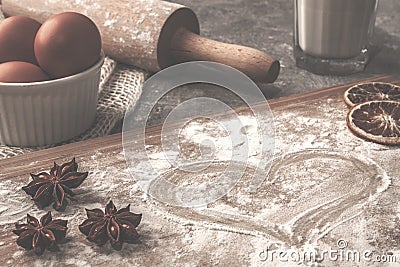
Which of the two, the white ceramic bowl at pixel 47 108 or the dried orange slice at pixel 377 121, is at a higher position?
the white ceramic bowl at pixel 47 108

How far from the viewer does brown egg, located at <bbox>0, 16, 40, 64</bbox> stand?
1.41 meters

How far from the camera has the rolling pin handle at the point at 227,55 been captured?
162cm

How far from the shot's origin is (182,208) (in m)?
1.14

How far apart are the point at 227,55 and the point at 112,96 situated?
0.98 ft

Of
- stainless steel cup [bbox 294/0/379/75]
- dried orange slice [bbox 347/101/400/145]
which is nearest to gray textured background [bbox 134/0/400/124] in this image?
stainless steel cup [bbox 294/0/379/75]

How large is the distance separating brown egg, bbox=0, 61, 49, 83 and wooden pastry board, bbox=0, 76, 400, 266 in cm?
16

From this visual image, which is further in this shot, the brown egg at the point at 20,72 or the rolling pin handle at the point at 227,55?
the rolling pin handle at the point at 227,55

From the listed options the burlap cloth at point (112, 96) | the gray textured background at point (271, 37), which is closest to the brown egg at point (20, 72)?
the burlap cloth at point (112, 96)

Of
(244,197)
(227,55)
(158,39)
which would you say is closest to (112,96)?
(158,39)

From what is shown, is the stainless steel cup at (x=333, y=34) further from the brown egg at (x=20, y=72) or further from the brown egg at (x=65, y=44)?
the brown egg at (x=20, y=72)

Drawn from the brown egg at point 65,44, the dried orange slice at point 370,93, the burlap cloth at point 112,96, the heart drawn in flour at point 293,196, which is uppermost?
the brown egg at point 65,44

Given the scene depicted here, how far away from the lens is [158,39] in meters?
1.69

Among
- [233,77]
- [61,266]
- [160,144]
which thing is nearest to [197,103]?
[233,77]

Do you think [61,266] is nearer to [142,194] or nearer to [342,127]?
[142,194]
